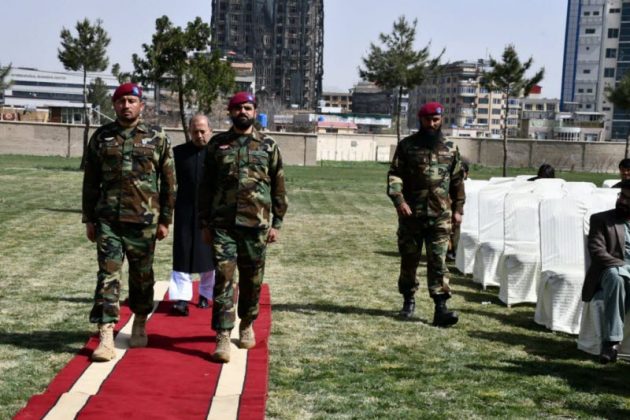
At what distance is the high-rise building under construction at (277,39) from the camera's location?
189750 mm

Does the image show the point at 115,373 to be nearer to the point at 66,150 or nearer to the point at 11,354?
the point at 11,354

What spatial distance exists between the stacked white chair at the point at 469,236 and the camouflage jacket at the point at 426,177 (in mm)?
3537

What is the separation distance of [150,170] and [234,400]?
1.98 m

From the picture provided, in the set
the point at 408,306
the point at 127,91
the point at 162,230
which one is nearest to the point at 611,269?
the point at 408,306

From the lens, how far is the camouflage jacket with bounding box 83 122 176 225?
21.9 feet

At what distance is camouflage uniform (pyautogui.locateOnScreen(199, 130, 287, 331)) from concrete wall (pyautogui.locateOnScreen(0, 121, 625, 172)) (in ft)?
153

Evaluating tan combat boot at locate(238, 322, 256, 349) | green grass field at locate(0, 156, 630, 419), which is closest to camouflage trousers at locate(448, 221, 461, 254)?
green grass field at locate(0, 156, 630, 419)

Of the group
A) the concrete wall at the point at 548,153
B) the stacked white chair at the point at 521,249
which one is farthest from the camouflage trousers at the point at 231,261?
the concrete wall at the point at 548,153

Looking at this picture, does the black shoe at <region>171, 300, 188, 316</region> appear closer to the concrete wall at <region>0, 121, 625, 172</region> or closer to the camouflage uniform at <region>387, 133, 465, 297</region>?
the camouflage uniform at <region>387, 133, 465, 297</region>

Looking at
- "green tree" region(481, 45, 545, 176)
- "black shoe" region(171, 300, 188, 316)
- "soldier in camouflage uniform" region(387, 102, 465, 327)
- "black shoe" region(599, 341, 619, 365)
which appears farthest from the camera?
"green tree" region(481, 45, 545, 176)

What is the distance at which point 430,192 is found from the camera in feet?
27.9

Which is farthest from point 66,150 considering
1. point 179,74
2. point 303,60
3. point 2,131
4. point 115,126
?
point 303,60

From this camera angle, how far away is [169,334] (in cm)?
759

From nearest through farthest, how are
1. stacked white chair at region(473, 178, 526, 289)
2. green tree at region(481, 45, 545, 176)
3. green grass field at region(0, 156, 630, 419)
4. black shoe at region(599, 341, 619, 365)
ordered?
green grass field at region(0, 156, 630, 419), black shoe at region(599, 341, 619, 365), stacked white chair at region(473, 178, 526, 289), green tree at region(481, 45, 545, 176)
